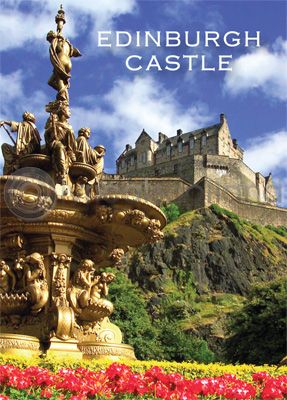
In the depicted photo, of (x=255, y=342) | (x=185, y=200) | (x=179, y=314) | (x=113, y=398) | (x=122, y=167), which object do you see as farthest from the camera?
(x=122, y=167)

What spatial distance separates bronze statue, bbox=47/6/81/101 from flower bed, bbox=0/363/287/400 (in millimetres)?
6730

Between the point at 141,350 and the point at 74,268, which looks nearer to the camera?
the point at 74,268

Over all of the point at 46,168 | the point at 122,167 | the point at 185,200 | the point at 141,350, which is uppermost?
the point at 122,167

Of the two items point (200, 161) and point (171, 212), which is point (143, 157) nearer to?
point (200, 161)

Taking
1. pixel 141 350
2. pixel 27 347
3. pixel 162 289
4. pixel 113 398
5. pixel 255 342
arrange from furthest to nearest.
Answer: pixel 162 289
pixel 141 350
pixel 255 342
pixel 27 347
pixel 113 398

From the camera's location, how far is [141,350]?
29812 mm

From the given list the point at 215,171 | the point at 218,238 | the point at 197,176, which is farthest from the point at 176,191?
the point at 215,171

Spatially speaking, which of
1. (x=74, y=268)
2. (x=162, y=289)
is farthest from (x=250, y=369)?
(x=162, y=289)

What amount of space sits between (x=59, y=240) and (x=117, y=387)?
4.56 meters

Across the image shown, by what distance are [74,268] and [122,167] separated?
3221 inches

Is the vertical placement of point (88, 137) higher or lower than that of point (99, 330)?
higher

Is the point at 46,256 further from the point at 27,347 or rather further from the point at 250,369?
the point at 250,369

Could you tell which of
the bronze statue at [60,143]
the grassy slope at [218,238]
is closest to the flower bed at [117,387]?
the bronze statue at [60,143]

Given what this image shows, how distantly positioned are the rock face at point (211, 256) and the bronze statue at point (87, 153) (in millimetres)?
44449
